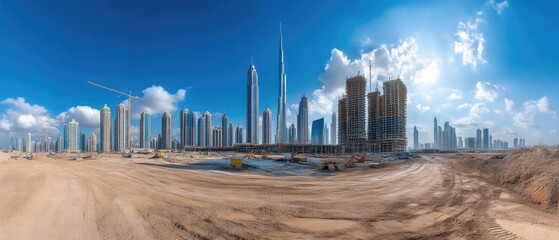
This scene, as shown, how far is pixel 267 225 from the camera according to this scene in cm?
871

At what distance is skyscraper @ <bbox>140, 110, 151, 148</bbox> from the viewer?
190 m

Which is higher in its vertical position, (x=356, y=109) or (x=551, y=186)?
(x=356, y=109)

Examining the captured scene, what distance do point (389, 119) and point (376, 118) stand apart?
719 centimetres

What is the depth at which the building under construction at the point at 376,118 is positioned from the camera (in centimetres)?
12150

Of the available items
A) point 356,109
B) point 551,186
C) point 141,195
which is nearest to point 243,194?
point 141,195

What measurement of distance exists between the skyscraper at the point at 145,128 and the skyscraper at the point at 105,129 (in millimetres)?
22338

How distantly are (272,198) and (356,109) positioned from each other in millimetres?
122976

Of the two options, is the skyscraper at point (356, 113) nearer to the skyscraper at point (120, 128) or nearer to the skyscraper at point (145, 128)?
the skyscraper at point (120, 128)

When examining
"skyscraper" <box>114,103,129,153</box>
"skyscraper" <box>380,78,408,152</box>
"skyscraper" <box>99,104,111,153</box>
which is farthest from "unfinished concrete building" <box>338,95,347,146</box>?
"skyscraper" <box>99,104,111,153</box>

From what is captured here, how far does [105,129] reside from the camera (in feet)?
552

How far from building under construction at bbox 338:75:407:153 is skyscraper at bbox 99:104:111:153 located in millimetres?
140721

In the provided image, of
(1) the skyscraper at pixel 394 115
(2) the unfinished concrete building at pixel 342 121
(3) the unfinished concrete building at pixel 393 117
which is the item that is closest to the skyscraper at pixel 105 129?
(2) the unfinished concrete building at pixel 342 121

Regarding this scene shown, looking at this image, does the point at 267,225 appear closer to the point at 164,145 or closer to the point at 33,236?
the point at 33,236

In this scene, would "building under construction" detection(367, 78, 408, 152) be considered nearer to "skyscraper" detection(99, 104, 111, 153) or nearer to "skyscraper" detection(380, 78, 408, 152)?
"skyscraper" detection(380, 78, 408, 152)
